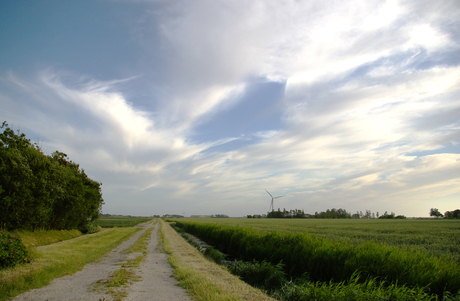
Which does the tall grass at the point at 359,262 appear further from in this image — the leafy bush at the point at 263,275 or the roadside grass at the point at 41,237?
the roadside grass at the point at 41,237

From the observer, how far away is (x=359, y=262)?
23.7 ft

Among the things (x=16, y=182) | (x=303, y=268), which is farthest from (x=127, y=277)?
(x=16, y=182)

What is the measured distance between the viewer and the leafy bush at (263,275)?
28.1ft

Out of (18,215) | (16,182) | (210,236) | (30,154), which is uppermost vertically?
(30,154)

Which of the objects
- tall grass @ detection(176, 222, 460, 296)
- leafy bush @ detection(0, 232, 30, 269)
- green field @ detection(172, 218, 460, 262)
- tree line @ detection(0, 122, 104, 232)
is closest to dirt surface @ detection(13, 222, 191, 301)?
leafy bush @ detection(0, 232, 30, 269)

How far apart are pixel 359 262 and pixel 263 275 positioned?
3555 mm

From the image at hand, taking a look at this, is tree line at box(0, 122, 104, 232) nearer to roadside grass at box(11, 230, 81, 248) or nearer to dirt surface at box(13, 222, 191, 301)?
roadside grass at box(11, 230, 81, 248)

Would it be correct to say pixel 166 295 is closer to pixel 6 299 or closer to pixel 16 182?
pixel 6 299

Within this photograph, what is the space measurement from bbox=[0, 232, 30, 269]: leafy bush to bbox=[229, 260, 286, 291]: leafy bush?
801 cm

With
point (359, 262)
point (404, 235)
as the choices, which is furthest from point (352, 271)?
point (404, 235)

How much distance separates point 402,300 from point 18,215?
73.3 ft

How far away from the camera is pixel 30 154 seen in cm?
1903

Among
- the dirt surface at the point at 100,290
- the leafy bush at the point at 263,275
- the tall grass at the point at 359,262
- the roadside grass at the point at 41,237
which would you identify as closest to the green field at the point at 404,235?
the tall grass at the point at 359,262

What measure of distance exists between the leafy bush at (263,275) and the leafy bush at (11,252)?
8011 millimetres
